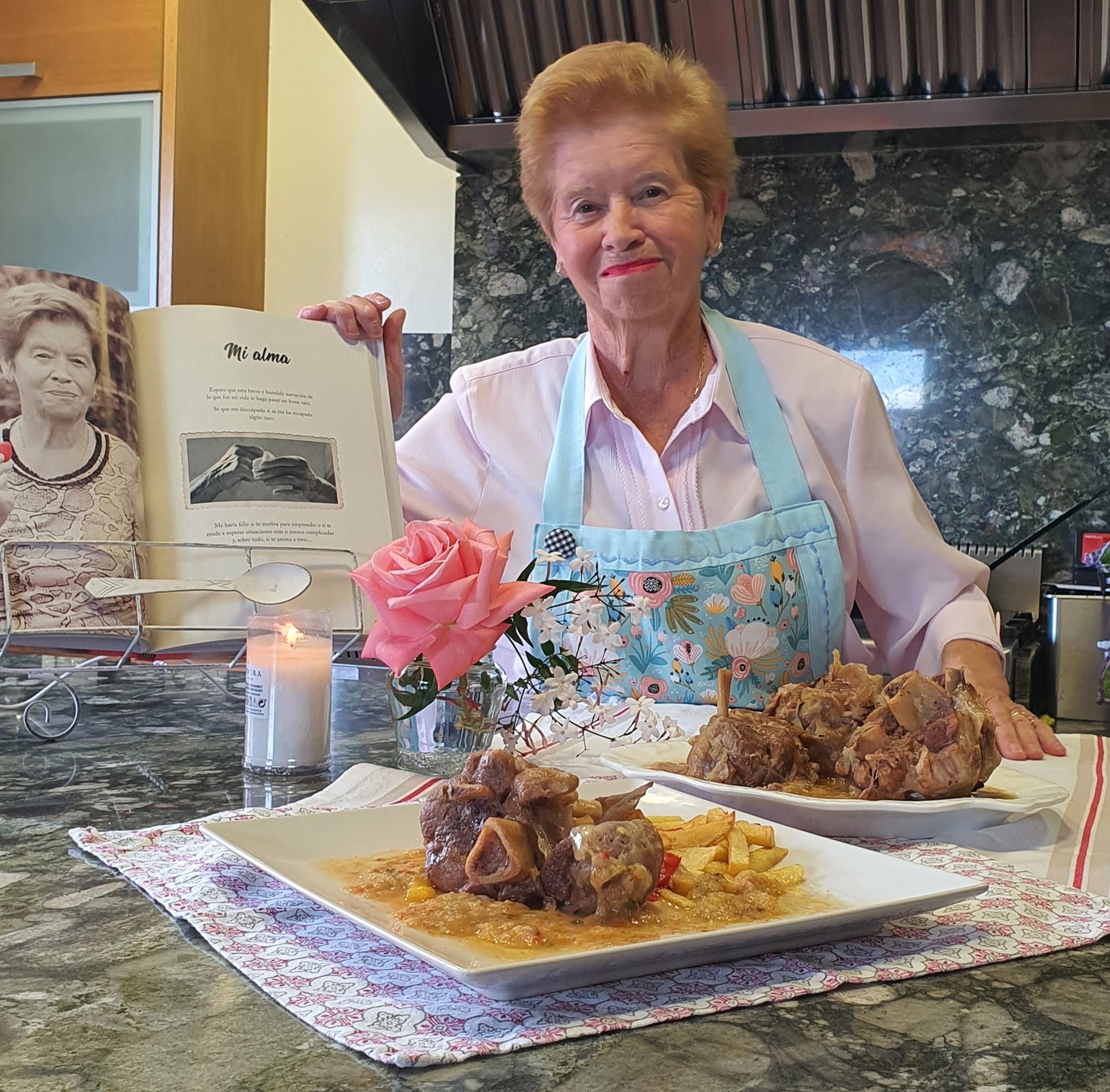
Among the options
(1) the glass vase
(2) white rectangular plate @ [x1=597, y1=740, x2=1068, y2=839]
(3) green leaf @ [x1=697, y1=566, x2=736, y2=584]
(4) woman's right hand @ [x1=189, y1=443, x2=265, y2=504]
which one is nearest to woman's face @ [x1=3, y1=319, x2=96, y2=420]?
(4) woman's right hand @ [x1=189, y1=443, x2=265, y2=504]

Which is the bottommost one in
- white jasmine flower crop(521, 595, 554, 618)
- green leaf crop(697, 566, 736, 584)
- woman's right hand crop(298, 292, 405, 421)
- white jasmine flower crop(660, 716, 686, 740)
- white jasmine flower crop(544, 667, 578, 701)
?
white jasmine flower crop(660, 716, 686, 740)

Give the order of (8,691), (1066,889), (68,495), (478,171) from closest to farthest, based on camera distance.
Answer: (1066,889) < (68,495) < (8,691) < (478,171)

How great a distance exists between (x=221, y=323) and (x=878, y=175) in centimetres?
159

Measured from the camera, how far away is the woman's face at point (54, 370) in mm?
1063

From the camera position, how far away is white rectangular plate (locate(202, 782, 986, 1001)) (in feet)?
1.52

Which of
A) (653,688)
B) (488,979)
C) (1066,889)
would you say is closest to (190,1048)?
(488,979)

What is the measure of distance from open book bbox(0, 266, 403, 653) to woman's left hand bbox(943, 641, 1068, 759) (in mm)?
611

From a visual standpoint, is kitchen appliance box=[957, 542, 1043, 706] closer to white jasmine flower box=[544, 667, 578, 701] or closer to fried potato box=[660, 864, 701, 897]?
white jasmine flower box=[544, 667, 578, 701]

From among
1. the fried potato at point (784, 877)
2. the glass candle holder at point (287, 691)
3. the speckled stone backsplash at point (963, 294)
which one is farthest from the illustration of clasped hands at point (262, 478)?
the speckled stone backsplash at point (963, 294)

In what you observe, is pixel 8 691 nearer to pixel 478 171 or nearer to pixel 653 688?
pixel 653 688

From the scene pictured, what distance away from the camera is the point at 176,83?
2471 mm

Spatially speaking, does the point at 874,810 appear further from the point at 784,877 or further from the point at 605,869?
the point at 605,869

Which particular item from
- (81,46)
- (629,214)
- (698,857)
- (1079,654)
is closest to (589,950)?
(698,857)

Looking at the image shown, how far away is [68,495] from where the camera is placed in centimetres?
106
